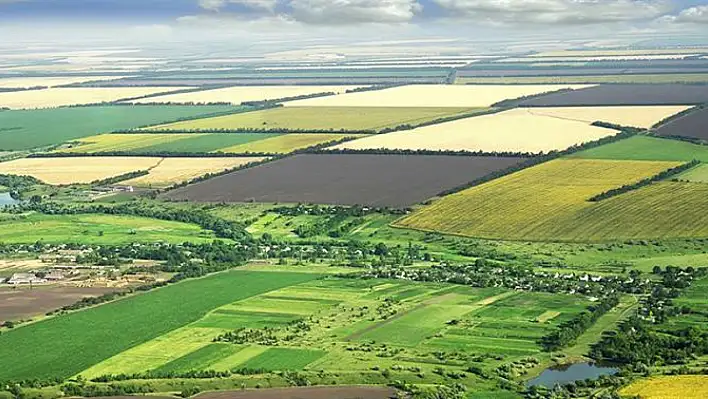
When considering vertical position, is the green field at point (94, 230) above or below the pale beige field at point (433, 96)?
below

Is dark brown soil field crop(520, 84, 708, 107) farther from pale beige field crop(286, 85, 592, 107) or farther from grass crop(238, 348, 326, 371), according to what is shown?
grass crop(238, 348, 326, 371)

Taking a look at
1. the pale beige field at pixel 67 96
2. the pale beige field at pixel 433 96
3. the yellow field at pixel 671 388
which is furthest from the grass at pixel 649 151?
the pale beige field at pixel 67 96

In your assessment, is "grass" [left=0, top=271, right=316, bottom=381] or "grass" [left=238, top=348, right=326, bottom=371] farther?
"grass" [left=0, top=271, right=316, bottom=381]

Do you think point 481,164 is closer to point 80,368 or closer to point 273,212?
point 273,212

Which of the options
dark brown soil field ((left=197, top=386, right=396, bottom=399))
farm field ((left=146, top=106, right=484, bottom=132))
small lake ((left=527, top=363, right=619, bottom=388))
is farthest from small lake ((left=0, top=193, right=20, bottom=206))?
small lake ((left=527, top=363, right=619, bottom=388))

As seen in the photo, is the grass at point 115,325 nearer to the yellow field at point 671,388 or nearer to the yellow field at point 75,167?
the yellow field at point 671,388

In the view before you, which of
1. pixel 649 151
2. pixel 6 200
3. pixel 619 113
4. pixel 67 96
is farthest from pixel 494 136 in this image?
pixel 67 96

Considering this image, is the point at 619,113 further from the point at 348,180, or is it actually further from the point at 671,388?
the point at 671,388

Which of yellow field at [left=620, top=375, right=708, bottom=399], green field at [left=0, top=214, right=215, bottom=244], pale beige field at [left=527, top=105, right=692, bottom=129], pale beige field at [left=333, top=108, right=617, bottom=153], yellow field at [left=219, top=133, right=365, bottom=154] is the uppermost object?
pale beige field at [left=527, top=105, right=692, bottom=129]
